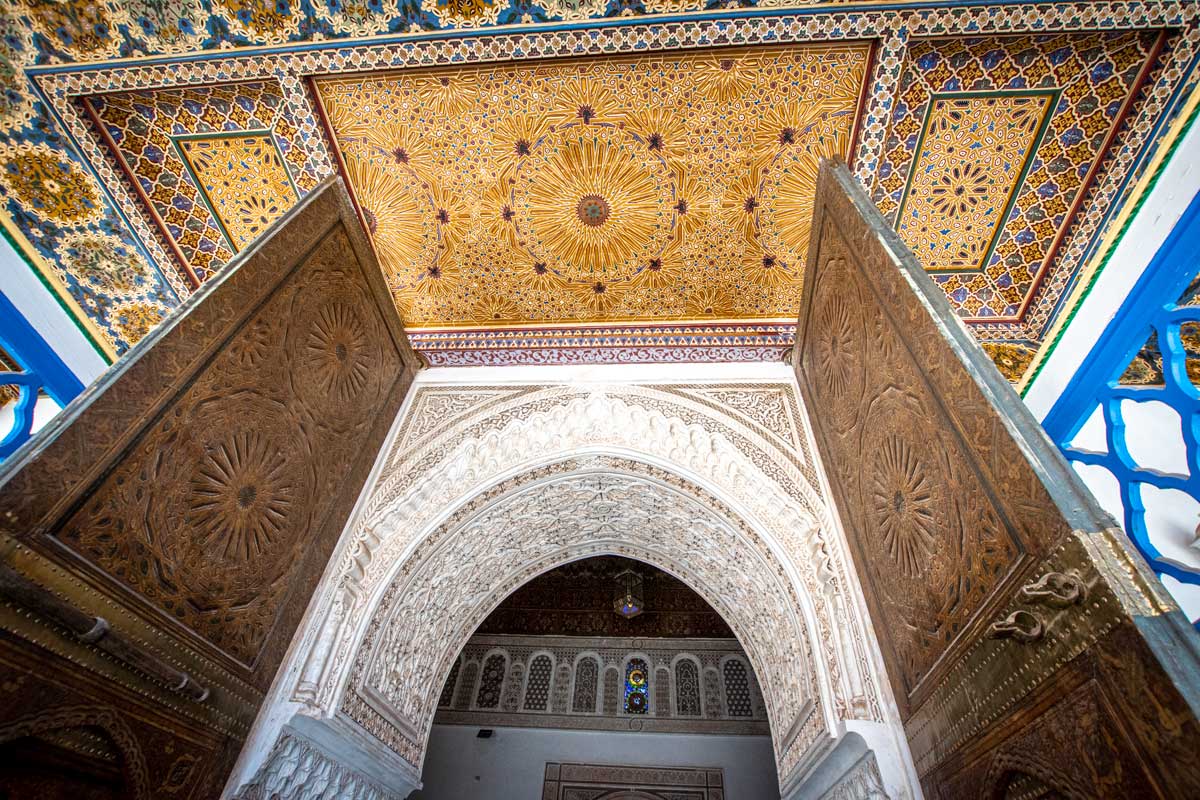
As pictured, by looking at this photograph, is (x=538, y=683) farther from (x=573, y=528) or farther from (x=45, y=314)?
(x=45, y=314)

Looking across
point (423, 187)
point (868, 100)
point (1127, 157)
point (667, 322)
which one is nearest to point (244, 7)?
point (423, 187)

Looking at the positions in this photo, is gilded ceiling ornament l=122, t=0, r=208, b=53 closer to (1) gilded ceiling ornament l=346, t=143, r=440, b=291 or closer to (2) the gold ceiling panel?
(2) the gold ceiling panel

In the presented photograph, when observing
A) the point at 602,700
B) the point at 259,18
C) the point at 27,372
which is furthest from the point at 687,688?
the point at 259,18

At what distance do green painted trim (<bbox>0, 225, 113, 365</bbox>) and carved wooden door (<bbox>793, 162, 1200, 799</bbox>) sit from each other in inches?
152

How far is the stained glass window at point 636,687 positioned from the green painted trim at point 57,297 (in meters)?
4.43

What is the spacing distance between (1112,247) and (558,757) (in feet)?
16.0

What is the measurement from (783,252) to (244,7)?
8.65 ft

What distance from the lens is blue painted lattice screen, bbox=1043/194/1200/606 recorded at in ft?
6.23

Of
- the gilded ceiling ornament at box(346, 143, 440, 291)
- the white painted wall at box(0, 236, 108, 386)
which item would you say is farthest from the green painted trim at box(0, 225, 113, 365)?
the gilded ceiling ornament at box(346, 143, 440, 291)

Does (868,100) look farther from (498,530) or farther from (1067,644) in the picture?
(498,530)

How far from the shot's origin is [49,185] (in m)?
2.49

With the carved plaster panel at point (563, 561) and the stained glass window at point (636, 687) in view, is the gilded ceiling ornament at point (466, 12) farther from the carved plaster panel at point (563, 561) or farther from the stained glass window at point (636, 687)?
the stained glass window at point (636, 687)

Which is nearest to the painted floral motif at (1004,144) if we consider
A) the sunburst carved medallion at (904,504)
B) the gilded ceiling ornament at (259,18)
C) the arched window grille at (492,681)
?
the sunburst carved medallion at (904,504)

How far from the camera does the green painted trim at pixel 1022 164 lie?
7.12 ft
